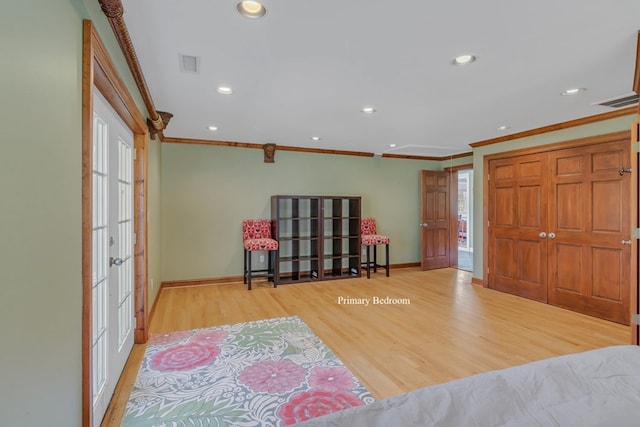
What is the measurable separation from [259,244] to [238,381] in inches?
106

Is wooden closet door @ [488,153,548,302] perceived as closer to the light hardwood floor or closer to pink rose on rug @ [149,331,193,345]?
the light hardwood floor

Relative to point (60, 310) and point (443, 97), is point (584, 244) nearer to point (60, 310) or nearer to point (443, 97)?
point (443, 97)

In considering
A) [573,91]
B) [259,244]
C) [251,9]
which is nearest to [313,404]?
[251,9]

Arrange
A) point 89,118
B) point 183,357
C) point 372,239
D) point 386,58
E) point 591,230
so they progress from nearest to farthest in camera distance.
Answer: point 89,118, point 386,58, point 183,357, point 591,230, point 372,239

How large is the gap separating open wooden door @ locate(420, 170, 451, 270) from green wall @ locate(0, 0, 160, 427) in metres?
5.97

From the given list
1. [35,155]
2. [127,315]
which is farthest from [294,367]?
[35,155]

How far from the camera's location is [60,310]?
1.10 m

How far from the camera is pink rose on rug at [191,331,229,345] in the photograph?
2994 mm

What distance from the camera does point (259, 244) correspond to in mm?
4898

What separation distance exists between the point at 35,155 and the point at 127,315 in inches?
84.9

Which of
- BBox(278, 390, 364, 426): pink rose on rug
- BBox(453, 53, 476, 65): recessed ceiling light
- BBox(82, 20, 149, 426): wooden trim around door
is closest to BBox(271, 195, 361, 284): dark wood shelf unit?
BBox(278, 390, 364, 426): pink rose on rug

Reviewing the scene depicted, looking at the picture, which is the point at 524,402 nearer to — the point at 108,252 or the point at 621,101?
the point at 108,252

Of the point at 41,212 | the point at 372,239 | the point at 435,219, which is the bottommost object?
the point at 372,239

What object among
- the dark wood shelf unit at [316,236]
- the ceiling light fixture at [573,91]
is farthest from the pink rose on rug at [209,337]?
the ceiling light fixture at [573,91]
